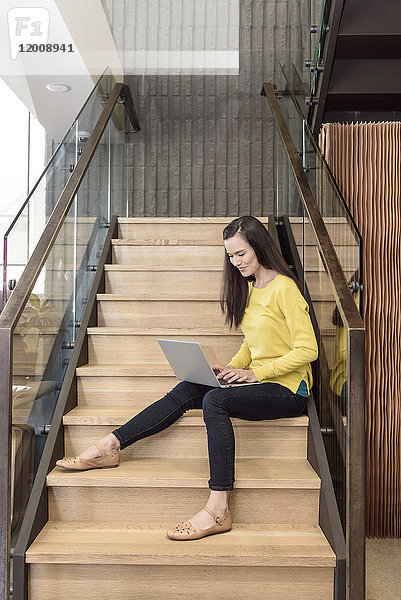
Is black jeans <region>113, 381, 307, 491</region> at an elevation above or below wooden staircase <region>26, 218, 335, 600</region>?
above

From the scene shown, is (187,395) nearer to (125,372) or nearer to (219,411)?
(219,411)

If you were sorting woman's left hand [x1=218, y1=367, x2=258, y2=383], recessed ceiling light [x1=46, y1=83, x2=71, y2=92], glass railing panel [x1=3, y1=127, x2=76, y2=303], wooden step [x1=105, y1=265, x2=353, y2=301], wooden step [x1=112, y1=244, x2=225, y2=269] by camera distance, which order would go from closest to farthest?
1. woman's left hand [x1=218, y1=367, x2=258, y2=383]
2. glass railing panel [x1=3, y1=127, x2=76, y2=303]
3. wooden step [x1=105, y1=265, x2=353, y2=301]
4. wooden step [x1=112, y1=244, x2=225, y2=269]
5. recessed ceiling light [x1=46, y1=83, x2=71, y2=92]

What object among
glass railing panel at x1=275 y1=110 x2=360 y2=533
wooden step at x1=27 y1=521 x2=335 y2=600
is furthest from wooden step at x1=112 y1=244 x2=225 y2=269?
wooden step at x1=27 y1=521 x2=335 y2=600

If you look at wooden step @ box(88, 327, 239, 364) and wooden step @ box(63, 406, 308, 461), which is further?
wooden step @ box(88, 327, 239, 364)

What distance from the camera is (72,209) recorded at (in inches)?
121

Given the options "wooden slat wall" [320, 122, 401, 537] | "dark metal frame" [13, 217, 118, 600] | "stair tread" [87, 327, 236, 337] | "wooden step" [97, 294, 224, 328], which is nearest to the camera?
"dark metal frame" [13, 217, 118, 600]

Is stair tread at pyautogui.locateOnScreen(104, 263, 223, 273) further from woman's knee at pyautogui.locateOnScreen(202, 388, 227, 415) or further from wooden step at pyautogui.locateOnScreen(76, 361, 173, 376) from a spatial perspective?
woman's knee at pyautogui.locateOnScreen(202, 388, 227, 415)

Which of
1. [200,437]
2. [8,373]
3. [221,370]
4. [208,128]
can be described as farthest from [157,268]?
[208,128]

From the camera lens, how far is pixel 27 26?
461 centimetres

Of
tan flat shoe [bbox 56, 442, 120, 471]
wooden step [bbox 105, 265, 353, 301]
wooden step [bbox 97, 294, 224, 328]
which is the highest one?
wooden step [bbox 105, 265, 353, 301]

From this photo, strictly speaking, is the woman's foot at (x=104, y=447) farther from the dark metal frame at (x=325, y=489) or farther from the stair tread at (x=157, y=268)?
the stair tread at (x=157, y=268)

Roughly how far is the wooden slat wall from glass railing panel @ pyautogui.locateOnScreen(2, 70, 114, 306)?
1326 mm

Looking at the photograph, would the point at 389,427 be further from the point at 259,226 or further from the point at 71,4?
the point at 71,4

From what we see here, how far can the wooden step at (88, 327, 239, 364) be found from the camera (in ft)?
9.86
